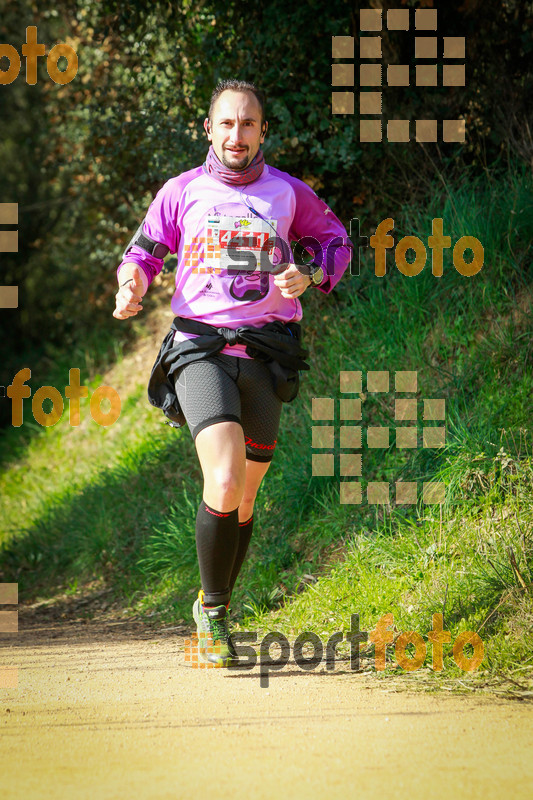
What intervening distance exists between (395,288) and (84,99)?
12.6ft

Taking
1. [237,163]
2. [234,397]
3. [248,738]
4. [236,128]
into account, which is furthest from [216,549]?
[236,128]

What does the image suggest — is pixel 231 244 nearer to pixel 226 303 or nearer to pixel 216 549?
pixel 226 303

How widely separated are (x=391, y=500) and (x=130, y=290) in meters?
1.88

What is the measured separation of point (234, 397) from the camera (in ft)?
12.0

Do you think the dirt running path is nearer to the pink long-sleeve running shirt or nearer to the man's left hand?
the pink long-sleeve running shirt

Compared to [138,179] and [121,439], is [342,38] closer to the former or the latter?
[138,179]

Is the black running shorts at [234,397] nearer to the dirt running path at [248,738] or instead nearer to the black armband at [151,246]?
the black armband at [151,246]

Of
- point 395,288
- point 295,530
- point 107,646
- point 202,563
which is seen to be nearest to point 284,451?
point 295,530

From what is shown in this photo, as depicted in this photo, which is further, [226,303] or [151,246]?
[151,246]

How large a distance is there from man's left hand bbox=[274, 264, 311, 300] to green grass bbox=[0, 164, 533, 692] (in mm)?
1297

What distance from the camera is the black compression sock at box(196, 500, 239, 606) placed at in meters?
3.65

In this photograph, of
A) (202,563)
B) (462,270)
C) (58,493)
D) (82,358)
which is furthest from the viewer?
(82,358)

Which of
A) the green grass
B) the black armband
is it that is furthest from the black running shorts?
the green grass

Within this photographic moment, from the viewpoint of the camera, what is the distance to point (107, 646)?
4523mm
